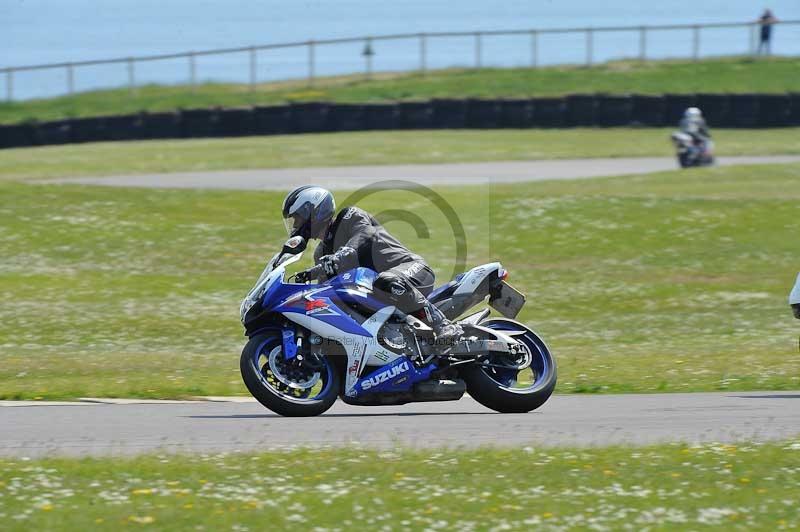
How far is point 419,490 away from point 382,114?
111 feet

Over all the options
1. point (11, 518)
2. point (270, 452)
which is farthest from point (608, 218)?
point (11, 518)

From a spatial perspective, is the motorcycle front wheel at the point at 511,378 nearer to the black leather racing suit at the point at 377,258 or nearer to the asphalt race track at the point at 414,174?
the black leather racing suit at the point at 377,258

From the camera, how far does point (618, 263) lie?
2208cm

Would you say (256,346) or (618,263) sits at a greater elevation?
(256,346)

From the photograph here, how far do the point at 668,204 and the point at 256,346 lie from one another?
1704cm

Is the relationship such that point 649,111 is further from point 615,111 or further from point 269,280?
point 269,280

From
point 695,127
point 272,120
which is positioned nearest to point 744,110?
point 695,127

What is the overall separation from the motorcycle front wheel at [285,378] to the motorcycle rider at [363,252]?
63 cm

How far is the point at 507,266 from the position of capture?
2191cm

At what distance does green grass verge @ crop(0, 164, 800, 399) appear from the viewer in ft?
46.0

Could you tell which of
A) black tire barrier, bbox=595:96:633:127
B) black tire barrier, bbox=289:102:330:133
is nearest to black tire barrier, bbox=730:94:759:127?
black tire barrier, bbox=595:96:633:127

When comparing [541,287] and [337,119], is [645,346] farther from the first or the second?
[337,119]

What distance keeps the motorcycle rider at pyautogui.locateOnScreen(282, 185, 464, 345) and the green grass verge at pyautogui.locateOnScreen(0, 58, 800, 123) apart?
32.6 m

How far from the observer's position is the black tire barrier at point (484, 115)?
40.9 m
